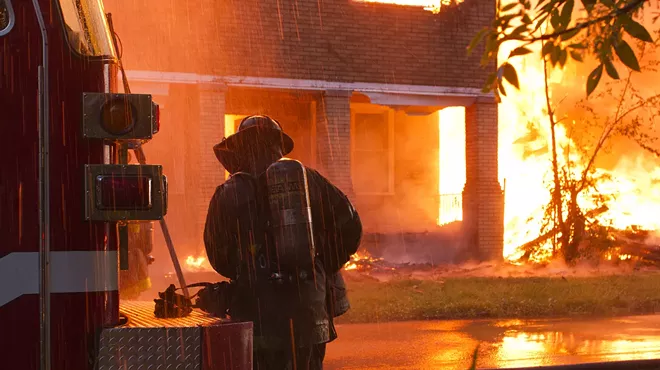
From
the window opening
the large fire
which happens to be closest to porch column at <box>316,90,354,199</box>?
the large fire

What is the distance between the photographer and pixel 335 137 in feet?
50.7

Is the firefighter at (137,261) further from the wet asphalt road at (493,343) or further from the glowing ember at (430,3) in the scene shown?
the glowing ember at (430,3)

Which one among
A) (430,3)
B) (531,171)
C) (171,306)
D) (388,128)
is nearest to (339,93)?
(388,128)

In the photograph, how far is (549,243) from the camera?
55.3ft

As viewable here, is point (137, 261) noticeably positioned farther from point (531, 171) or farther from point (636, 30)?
point (531, 171)

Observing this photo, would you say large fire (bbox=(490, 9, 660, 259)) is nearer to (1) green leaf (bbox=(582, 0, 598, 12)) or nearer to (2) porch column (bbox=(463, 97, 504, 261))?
(2) porch column (bbox=(463, 97, 504, 261))

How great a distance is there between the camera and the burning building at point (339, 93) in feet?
47.9

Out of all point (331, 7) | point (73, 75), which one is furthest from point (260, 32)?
point (73, 75)

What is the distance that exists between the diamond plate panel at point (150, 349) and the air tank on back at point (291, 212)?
39.6 inches

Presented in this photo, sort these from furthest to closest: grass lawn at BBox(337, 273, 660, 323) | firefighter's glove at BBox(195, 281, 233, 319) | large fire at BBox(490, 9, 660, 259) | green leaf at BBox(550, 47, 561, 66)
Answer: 1. large fire at BBox(490, 9, 660, 259)
2. grass lawn at BBox(337, 273, 660, 323)
3. green leaf at BBox(550, 47, 561, 66)
4. firefighter's glove at BBox(195, 281, 233, 319)

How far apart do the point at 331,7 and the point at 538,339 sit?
8.56m

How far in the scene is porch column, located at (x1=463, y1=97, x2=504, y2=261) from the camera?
655 inches

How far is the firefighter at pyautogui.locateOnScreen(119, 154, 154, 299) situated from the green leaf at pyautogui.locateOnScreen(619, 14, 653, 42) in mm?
2141

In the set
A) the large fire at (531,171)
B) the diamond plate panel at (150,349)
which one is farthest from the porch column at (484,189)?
the diamond plate panel at (150,349)
